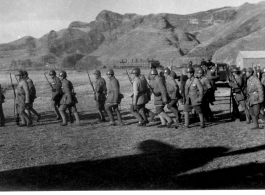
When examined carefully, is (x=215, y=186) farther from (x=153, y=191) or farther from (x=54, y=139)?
(x=54, y=139)

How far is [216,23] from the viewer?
7096 inches

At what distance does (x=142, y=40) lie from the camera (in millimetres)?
145000

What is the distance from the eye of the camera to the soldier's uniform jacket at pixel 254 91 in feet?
30.9

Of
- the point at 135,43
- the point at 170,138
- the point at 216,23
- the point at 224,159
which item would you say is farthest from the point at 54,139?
the point at 216,23

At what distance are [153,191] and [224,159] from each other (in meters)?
2.42

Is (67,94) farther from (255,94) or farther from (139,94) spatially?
(255,94)

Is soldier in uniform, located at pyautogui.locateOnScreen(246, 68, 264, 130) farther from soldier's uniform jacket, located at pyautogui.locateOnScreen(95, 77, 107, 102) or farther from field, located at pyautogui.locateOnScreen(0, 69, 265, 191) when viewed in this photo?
soldier's uniform jacket, located at pyautogui.locateOnScreen(95, 77, 107, 102)

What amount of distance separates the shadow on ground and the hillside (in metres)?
88.4

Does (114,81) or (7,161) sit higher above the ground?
(114,81)

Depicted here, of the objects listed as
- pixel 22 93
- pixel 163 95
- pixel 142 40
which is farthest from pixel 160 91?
pixel 142 40

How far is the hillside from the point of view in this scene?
109500 millimetres

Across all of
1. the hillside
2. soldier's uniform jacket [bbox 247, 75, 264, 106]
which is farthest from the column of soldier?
the hillside

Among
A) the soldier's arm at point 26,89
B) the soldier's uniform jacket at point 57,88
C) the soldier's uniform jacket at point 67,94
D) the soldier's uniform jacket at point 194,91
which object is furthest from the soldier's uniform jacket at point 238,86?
the soldier's arm at point 26,89

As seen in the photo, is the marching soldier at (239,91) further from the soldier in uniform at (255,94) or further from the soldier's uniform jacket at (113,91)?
the soldier's uniform jacket at (113,91)
